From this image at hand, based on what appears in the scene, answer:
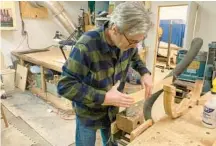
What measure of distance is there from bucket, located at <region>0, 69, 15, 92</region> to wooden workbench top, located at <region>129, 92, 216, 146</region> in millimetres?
3512

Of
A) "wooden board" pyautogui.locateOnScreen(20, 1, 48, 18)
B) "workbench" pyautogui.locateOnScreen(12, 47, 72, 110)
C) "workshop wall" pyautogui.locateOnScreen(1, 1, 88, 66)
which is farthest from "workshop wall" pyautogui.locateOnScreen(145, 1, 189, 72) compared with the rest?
"wooden board" pyautogui.locateOnScreen(20, 1, 48, 18)

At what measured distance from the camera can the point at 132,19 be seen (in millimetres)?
854

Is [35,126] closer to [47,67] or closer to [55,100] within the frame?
[55,100]

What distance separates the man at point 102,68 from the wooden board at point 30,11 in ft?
11.6

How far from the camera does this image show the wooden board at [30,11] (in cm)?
397

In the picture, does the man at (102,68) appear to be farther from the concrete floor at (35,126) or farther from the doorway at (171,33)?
the doorway at (171,33)

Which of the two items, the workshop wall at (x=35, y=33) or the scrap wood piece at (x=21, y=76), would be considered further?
the workshop wall at (x=35, y=33)

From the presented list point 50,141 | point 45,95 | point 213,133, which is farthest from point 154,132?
point 45,95

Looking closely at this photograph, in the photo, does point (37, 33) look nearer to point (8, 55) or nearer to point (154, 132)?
point (8, 55)

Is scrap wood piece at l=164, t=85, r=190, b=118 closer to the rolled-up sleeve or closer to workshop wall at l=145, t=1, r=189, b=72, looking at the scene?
the rolled-up sleeve

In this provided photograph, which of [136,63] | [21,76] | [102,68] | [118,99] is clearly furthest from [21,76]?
[118,99]

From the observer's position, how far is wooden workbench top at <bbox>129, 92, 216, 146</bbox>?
77 centimetres

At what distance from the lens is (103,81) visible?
1104 mm

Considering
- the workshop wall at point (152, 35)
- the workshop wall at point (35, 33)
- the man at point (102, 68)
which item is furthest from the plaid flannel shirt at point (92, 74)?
the workshop wall at point (35, 33)
